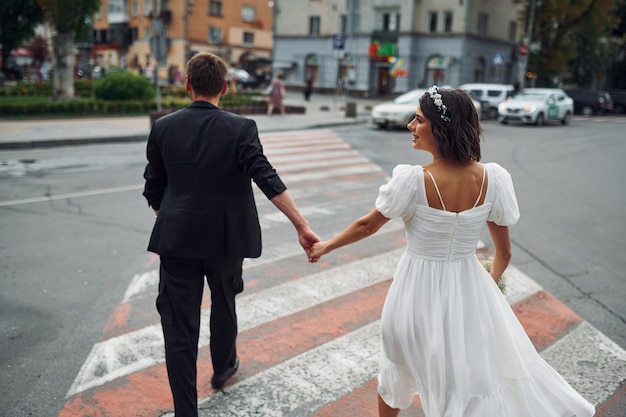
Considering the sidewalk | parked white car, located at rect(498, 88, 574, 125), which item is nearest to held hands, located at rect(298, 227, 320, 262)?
the sidewalk

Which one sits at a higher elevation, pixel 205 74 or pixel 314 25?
pixel 314 25

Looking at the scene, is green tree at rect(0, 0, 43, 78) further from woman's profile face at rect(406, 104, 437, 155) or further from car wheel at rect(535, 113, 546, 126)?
woman's profile face at rect(406, 104, 437, 155)

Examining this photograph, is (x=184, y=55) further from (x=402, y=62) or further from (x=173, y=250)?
(x=173, y=250)

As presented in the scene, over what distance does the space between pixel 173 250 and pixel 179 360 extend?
1.90 feet

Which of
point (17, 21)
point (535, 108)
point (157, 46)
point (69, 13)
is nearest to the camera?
point (157, 46)

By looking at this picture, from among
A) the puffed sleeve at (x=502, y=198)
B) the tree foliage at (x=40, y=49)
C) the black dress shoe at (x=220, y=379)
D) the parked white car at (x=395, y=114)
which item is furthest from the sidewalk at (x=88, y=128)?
the tree foliage at (x=40, y=49)

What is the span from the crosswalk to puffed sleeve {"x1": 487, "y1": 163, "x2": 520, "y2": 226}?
139 centimetres

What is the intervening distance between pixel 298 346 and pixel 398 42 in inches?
1655

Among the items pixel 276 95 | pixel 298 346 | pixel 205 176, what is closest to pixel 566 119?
pixel 276 95

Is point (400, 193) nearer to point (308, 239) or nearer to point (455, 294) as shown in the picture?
point (455, 294)

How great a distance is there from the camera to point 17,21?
114 ft

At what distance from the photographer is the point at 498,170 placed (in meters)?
2.62

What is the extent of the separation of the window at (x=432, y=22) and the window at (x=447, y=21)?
73cm

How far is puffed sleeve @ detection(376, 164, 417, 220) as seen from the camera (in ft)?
8.25
